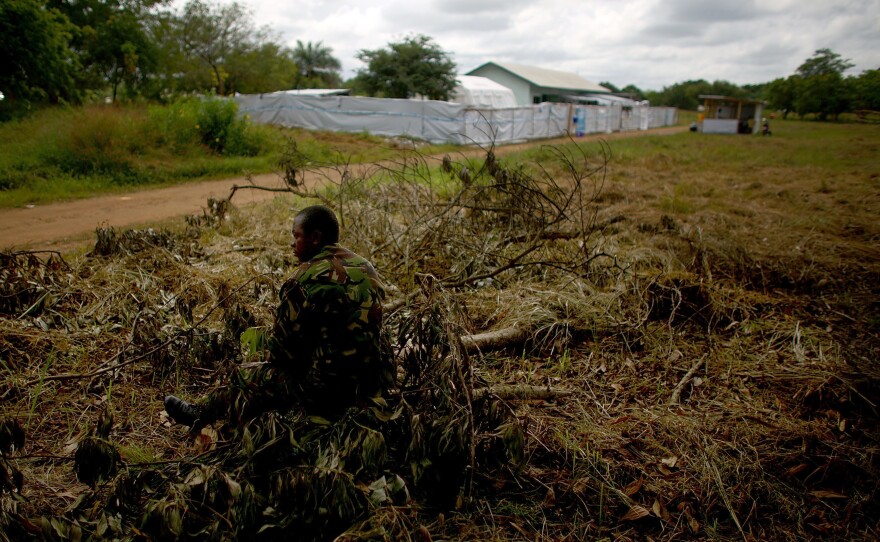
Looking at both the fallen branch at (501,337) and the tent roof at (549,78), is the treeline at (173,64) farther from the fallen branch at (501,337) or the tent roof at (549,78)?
the tent roof at (549,78)

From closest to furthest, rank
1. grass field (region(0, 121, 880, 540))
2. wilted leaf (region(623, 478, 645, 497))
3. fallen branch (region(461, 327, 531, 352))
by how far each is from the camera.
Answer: grass field (region(0, 121, 880, 540)), wilted leaf (region(623, 478, 645, 497)), fallen branch (region(461, 327, 531, 352))

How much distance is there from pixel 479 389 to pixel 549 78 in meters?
50.2

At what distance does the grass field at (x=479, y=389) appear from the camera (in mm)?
2289

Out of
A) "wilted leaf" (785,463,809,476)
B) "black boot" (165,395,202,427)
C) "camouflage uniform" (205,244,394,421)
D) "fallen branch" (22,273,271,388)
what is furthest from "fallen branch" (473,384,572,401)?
"fallen branch" (22,273,271,388)

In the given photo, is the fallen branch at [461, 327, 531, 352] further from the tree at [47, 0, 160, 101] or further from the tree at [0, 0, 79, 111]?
the tree at [47, 0, 160, 101]

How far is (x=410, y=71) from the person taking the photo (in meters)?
28.4

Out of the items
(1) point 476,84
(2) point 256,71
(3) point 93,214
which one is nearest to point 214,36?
(2) point 256,71

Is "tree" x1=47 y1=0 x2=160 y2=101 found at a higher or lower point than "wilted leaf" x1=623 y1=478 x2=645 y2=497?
higher

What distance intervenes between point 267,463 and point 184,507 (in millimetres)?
386

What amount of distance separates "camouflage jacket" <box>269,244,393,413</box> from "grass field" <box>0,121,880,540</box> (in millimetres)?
178

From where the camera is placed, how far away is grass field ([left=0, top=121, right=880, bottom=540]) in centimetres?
229

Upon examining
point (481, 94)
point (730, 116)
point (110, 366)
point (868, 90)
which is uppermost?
point (481, 94)

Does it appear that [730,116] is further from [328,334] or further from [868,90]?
[328,334]

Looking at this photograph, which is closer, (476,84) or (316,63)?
(476,84)
